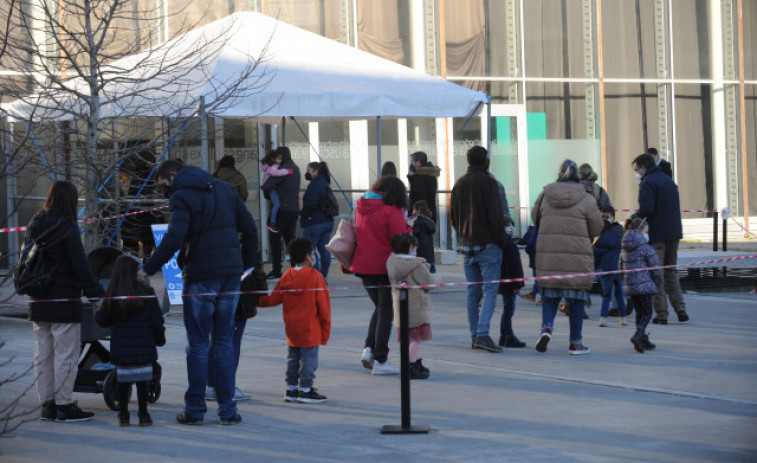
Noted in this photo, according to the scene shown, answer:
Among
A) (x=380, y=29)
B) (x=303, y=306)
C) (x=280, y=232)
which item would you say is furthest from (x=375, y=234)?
(x=380, y=29)

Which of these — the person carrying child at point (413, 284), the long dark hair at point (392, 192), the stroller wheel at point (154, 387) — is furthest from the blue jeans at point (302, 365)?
the long dark hair at point (392, 192)

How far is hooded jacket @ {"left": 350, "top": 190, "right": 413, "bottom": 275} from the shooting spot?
9.52 meters

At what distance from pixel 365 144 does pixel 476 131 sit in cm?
242

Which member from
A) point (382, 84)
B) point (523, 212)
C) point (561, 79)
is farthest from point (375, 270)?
point (561, 79)

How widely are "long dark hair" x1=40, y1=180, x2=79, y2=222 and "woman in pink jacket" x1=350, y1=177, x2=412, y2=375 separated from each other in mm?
2572

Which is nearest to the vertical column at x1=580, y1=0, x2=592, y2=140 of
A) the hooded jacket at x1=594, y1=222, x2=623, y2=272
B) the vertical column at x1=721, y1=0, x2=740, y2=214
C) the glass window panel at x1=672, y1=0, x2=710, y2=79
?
the glass window panel at x1=672, y1=0, x2=710, y2=79

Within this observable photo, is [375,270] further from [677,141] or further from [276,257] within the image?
[677,141]

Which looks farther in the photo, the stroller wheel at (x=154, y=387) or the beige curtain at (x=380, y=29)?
the beige curtain at (x=380, y=29)

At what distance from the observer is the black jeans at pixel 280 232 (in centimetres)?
1603

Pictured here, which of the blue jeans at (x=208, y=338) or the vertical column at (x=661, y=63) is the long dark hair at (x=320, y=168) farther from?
the vertical column at (x=661, y=63)

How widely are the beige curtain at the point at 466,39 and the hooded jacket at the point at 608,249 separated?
1007 cm

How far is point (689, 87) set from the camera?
2562 centimetres

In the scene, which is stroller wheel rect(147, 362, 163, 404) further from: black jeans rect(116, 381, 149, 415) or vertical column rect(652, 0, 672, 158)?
vertical column rect(652, 0, 672, 158)

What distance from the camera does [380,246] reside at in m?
9.54
